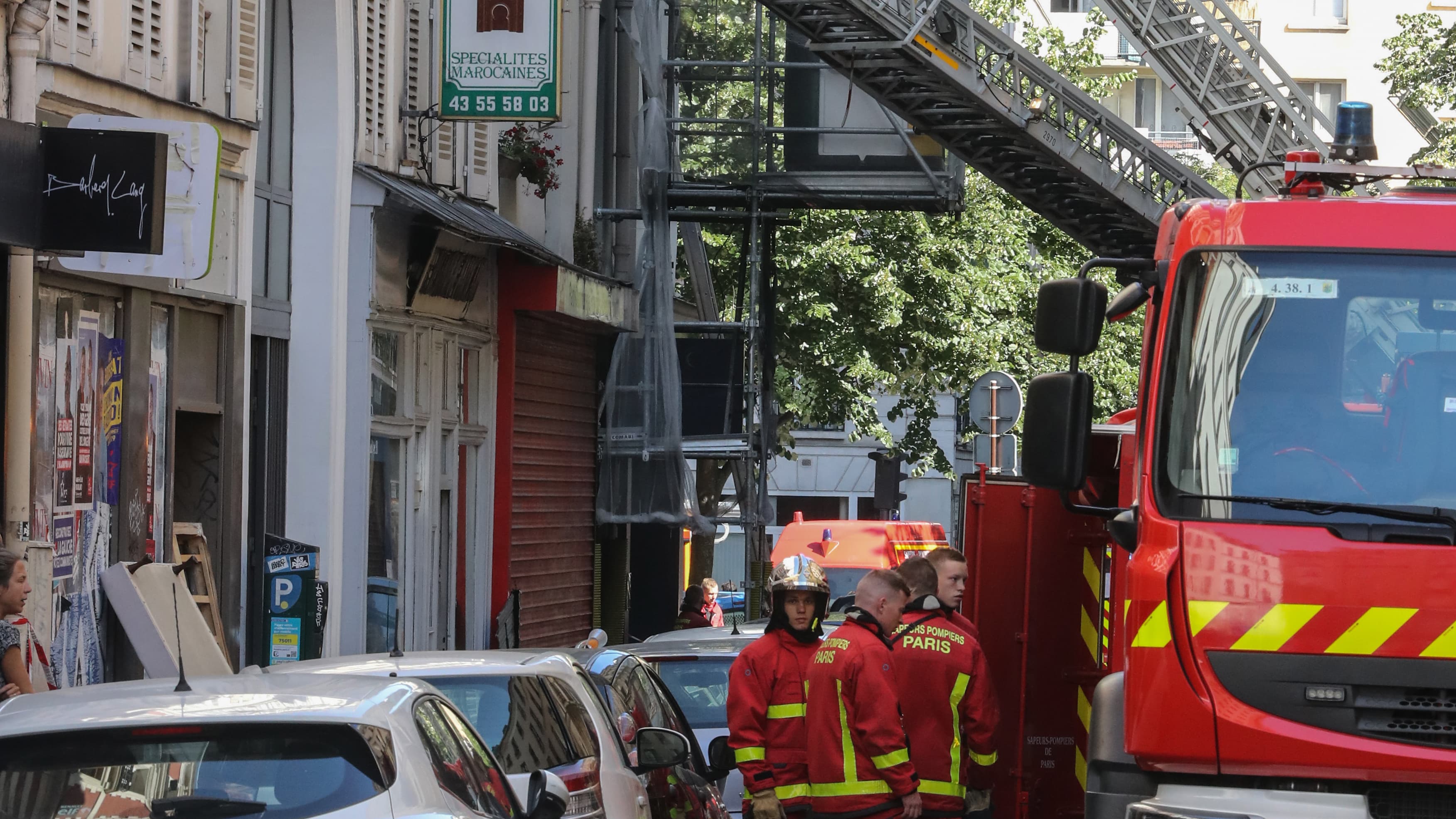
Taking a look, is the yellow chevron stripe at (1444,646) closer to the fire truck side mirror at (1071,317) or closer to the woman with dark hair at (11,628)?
the fire truck side mirror at (1071,317)

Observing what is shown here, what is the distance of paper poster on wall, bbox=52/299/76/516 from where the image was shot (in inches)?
431

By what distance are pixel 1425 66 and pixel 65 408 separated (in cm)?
1437

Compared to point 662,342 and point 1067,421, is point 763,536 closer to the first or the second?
point 662,342

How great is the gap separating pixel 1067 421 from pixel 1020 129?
10.9 m

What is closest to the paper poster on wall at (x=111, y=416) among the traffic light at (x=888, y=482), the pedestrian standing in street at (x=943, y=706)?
the pedestrian standing in street at (x=943, y=706)

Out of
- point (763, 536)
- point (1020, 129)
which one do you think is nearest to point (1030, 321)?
point (763, 536)

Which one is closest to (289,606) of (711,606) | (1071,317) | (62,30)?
(62,30)

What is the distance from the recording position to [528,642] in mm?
19984

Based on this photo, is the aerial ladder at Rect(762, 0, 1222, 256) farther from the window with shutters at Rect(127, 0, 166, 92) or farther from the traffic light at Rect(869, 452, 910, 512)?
the traffic light at Rect(869, 452, 910, 512)

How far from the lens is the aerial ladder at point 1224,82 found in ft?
51.3

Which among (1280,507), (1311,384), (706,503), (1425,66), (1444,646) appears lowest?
(706,503)

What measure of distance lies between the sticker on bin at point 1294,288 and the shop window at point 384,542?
31.8ft

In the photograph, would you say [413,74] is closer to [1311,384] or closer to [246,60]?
[246,60]

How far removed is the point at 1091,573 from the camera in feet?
29.7
